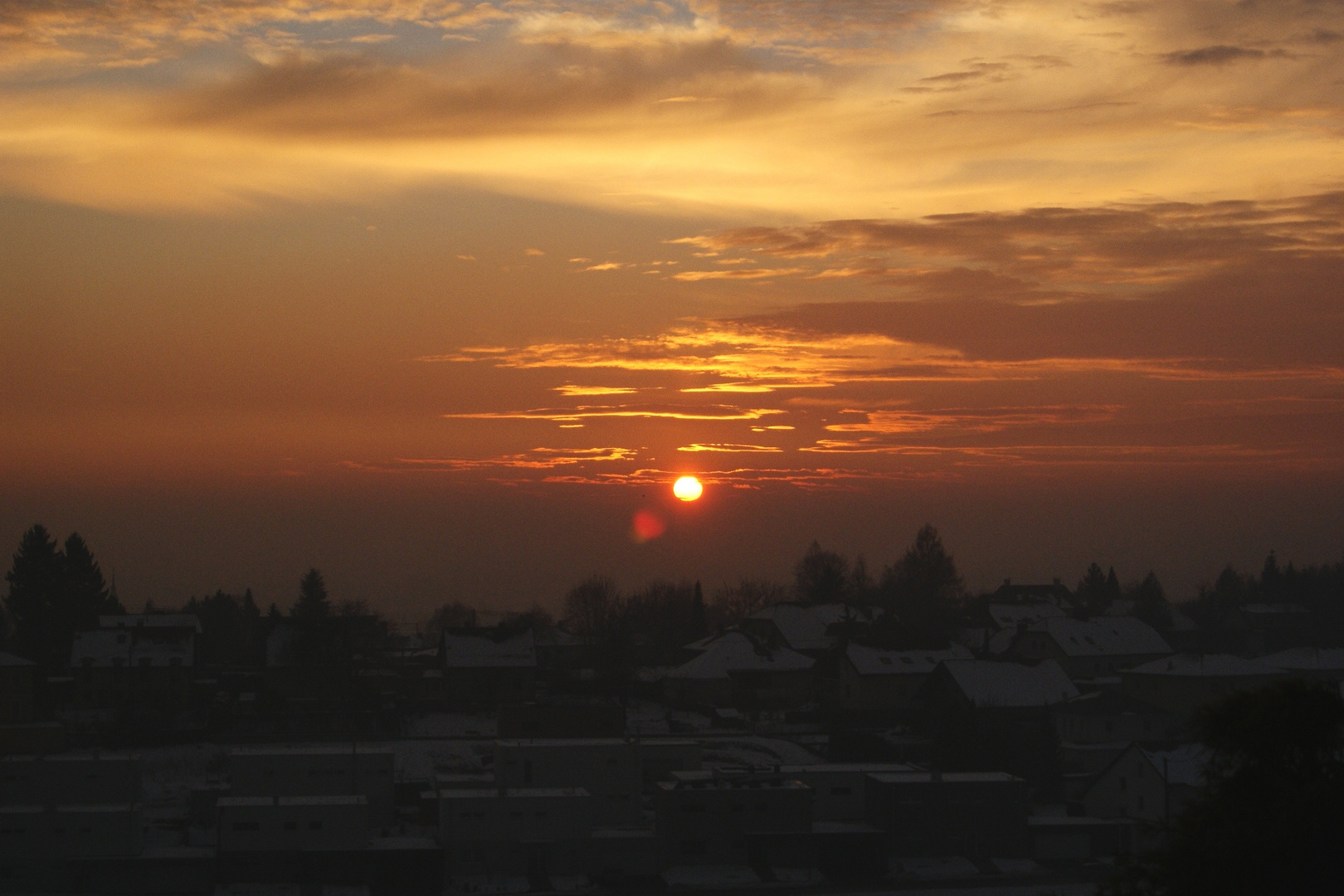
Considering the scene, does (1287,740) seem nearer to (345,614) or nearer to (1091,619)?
(345,614)

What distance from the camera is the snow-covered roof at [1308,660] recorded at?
244ft

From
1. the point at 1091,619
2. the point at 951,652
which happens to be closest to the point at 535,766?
the point at 951,652

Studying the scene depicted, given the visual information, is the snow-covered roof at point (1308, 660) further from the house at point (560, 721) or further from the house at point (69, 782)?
the house at point (69, 782)

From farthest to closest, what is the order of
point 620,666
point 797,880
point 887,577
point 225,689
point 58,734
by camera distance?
point 887,577, point 620,666, point 225,689, point 58,734, point 797,880

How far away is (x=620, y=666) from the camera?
233ft

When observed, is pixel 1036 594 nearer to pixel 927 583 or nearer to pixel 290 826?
pixel 927 583

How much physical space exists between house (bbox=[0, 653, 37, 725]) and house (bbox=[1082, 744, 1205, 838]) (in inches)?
1745

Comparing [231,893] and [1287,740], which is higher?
[1287,740]

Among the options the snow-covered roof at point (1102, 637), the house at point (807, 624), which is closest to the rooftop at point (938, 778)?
the house at point (807, 624)

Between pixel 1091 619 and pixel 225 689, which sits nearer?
pixel 225 689

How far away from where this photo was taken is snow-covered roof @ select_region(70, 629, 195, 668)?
64250 mm

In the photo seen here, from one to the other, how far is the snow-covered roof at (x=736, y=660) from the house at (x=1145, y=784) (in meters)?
26.7

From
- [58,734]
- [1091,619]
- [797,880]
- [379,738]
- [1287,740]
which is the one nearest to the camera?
[1287,740]

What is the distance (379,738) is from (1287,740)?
4782 cm
